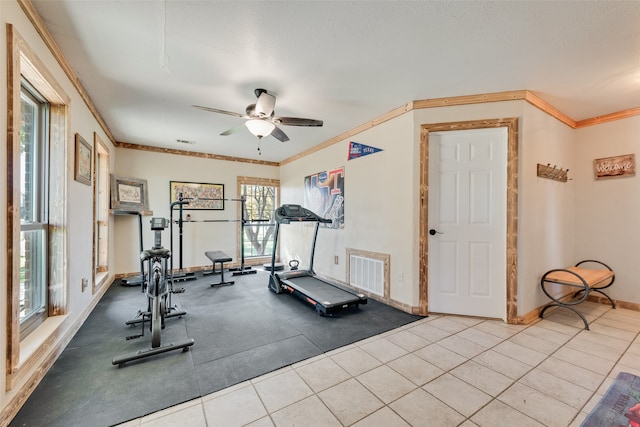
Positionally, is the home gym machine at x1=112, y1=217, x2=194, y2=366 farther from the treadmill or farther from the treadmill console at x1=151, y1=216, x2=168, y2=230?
the treadmill

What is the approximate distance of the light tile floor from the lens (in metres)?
1.58

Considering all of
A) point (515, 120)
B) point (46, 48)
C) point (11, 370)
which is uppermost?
point (46, 48)

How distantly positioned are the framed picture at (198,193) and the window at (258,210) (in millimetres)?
561

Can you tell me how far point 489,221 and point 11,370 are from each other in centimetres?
428

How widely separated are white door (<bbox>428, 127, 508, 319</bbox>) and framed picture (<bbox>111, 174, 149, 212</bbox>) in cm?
504

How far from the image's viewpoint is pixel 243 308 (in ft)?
11.3

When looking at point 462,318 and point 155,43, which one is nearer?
point 155,43

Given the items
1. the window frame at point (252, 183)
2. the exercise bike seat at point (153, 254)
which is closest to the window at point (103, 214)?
the window frame at point (252, 183)

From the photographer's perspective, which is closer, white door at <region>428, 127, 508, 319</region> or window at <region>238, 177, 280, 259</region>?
white door at <region>428, 127, 508, 319</region>

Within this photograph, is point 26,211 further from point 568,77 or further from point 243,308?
point 568,77

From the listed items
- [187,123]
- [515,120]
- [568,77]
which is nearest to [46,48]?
[187,123]

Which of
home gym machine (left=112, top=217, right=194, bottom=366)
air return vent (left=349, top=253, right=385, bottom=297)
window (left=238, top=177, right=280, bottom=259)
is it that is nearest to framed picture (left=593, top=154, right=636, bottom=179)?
air return vent (left=349, top=253, right=385, bottom=297)

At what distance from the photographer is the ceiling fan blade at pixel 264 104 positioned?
2787 mm

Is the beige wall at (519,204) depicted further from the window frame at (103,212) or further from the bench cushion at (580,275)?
the window frame at (103,212)
